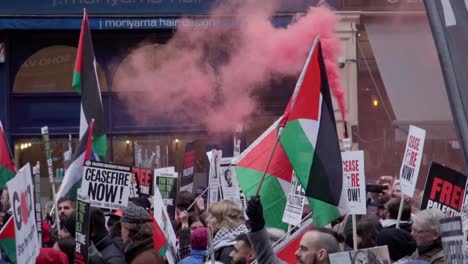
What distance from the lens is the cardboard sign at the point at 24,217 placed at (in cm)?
562

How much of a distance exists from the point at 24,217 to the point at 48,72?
14.4 metres

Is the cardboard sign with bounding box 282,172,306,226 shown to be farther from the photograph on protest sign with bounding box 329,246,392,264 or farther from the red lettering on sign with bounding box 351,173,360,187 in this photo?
the photograph on protest sign with bounding box 329,246,392,264

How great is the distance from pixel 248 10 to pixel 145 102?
2737mm

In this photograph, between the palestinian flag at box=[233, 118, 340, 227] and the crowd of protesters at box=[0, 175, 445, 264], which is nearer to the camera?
A: the crowd of protesters at box=[0, 175, 445, 264]

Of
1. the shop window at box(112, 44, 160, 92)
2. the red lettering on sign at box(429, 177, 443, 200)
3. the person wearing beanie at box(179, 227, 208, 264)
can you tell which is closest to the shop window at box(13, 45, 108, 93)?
the shop window at box(112, 44, 160, 92)

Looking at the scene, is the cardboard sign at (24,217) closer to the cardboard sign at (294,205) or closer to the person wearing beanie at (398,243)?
the cardboard sign at (294,205)

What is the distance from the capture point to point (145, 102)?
20.0 m

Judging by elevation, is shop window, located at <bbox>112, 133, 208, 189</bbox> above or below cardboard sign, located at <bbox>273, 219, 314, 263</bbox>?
above

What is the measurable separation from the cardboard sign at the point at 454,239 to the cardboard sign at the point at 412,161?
18.1 ft

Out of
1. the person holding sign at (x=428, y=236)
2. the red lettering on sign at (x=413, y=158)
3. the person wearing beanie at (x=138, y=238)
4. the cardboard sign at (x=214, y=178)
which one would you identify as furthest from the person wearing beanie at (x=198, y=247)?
the cardboard sign at (x=214, y=178)

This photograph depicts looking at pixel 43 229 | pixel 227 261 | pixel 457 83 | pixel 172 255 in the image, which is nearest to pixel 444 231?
pixel 457 83

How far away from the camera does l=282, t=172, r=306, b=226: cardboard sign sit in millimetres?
7773

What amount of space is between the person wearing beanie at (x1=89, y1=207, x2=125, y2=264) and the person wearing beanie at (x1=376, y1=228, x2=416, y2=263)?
6.16 ft

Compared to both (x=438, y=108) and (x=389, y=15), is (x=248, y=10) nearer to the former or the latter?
(x=389, y=15)
